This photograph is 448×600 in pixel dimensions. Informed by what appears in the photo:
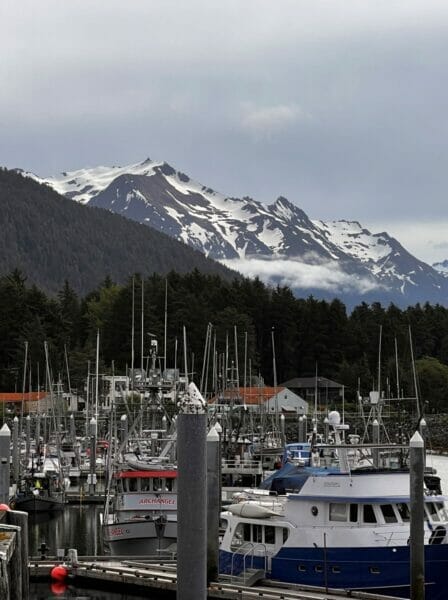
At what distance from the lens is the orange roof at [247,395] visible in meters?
90.6

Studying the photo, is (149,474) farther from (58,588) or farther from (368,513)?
(368,513)

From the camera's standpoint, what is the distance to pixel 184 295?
152500 mm

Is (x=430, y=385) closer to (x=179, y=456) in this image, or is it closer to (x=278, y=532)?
(x=278, y=532)

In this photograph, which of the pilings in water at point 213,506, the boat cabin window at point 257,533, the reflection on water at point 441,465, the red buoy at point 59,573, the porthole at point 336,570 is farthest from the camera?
the reflection on water at point 441,465

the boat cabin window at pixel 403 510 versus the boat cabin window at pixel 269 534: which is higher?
the boat cabin window at pixel 403 510

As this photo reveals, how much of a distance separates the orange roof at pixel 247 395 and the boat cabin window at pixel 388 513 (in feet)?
138

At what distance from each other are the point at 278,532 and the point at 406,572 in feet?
14.1

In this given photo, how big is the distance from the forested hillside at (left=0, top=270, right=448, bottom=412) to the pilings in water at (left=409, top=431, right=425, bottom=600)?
98.6 m

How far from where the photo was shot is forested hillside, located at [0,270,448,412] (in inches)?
5497

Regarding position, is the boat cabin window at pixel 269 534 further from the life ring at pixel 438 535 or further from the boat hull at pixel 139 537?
the boat hull at pixel 139 537

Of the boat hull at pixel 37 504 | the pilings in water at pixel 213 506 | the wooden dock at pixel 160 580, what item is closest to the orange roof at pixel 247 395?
the boat hull at pixel 37 504

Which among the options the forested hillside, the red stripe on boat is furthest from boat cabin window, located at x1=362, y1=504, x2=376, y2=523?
the forested hillside

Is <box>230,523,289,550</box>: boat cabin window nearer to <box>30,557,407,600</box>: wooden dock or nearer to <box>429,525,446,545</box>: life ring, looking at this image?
<box>30,557,407,600</box>: wooden dock

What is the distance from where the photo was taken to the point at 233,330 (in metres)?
139
